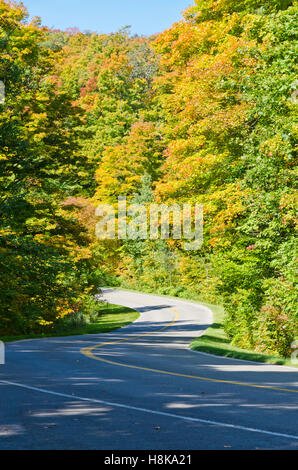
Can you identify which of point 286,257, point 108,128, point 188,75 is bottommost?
point 286,257

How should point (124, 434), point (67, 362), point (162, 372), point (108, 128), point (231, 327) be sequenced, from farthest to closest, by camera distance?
point (108, 128), point (231, 327), point (67, 362), point (162, 372), point (124, 434)

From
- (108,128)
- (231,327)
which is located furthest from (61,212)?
(108,128)

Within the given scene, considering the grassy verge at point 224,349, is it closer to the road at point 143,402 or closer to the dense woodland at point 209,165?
the dense woodland at point 209,165

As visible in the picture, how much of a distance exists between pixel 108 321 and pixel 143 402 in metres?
30.1

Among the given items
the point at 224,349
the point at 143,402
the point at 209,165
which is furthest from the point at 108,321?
the point at 143,402

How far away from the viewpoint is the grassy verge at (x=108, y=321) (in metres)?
30.8

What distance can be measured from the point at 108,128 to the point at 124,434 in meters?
63.2

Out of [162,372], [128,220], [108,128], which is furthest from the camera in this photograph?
[108,128]

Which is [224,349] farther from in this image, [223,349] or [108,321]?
[108,321]

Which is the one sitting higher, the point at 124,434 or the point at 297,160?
the point at 297,160

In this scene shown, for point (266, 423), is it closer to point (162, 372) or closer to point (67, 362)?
point (162, 372)

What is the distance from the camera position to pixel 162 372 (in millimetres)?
12961

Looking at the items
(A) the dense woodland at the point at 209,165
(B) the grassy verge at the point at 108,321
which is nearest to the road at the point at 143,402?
(A) the dense woodland at the point at 209,165

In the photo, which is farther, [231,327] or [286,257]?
[231,327]
